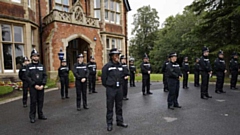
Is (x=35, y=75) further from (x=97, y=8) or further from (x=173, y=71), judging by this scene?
(x=97, y=8)

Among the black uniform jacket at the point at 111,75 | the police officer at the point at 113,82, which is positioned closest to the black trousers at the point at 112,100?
the police officer at the point at 113,82

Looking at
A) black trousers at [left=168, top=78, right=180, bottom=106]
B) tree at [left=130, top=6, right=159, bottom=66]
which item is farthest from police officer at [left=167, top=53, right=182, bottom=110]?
tree at [left=130, top=6, right=159, bottom=66]

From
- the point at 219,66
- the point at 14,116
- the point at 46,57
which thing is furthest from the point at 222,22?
the point at 14,116

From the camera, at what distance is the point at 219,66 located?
8359 millimetres

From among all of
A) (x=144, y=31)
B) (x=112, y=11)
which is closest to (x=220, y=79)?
(x=112, y=11)

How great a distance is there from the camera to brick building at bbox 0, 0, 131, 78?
36.7 feet

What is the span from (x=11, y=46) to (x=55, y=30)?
2989 millimetres

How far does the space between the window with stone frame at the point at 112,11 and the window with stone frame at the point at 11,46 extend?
8.03 metres

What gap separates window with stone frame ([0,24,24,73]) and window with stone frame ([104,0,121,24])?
803 centimetres

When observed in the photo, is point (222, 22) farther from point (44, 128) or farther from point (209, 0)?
point (44, 128)

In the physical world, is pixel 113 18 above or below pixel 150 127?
above

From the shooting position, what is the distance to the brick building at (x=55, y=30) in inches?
441

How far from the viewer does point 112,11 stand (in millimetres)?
17547

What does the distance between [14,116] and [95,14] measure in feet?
42.4
